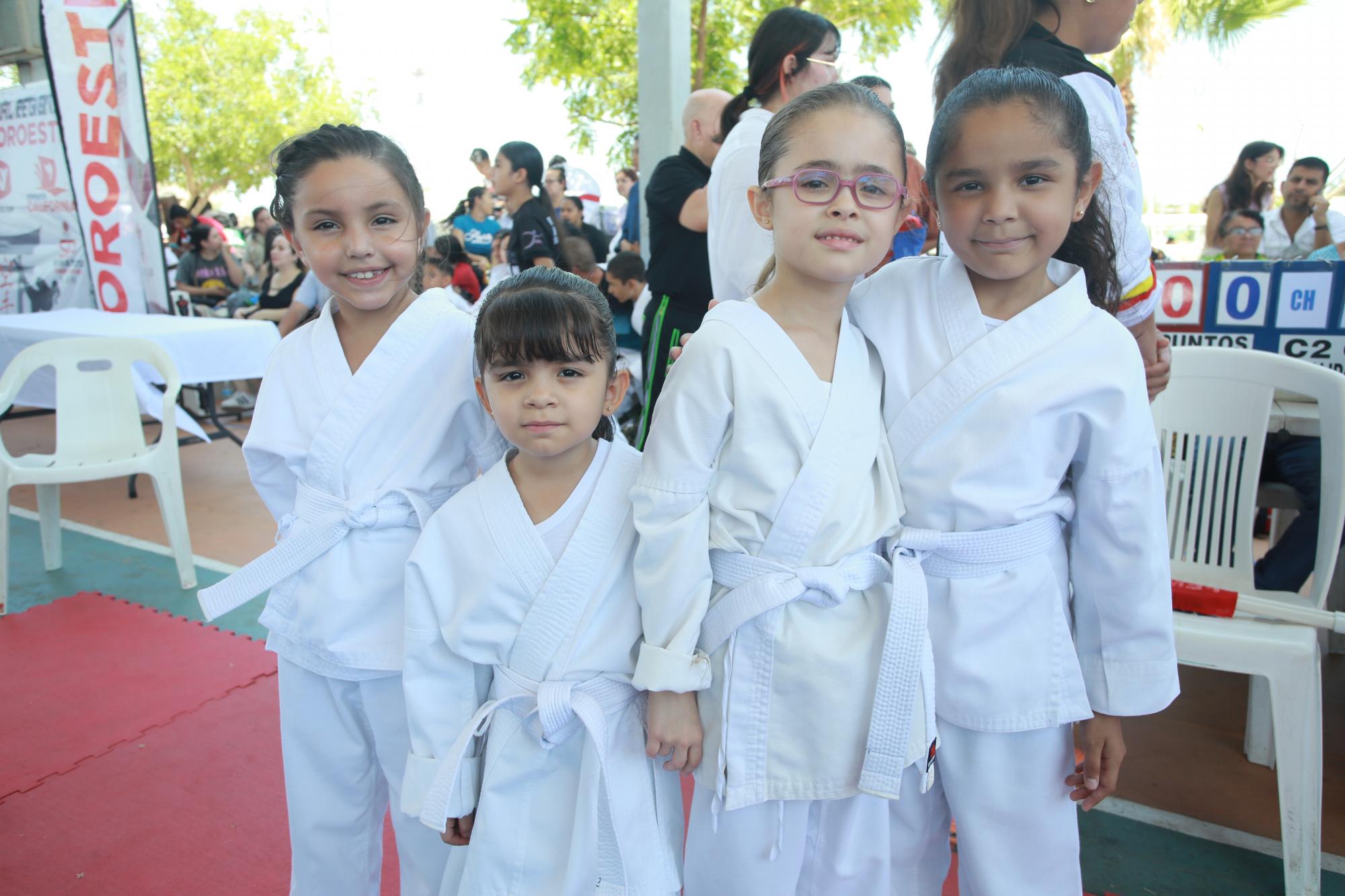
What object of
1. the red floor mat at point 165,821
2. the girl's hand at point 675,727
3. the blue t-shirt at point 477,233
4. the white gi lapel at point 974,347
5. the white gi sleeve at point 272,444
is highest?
the blue t-shirt at point 477,233

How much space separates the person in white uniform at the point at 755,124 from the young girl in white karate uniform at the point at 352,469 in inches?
33.0

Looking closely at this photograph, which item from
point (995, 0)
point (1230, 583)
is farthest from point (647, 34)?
point (1230, 583)

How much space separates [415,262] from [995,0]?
3.51 ft

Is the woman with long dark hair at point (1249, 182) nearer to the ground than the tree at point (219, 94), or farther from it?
nearer to the ground

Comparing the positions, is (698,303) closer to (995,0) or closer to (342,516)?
(995,0)

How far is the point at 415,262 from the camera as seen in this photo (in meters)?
1.40

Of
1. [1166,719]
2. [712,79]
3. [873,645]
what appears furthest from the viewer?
[712,79]

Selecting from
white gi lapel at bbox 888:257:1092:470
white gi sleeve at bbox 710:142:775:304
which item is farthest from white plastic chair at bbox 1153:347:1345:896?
white gi sleeve at bbox 710:142:775:304

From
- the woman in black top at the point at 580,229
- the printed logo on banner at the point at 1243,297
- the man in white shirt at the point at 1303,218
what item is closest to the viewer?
the printed logo on banner at the point at 1243,297

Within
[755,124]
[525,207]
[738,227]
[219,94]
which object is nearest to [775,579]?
[738,227]

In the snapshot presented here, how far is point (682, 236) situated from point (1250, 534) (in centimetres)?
176

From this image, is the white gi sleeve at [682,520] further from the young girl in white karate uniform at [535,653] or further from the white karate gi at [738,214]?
the white karate gi at [738,214]

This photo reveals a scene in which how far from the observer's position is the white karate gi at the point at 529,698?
1.18 meters

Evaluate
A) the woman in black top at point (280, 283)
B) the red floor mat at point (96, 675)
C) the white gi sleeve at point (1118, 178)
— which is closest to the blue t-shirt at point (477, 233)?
the woman in black top at point (280, 283)
